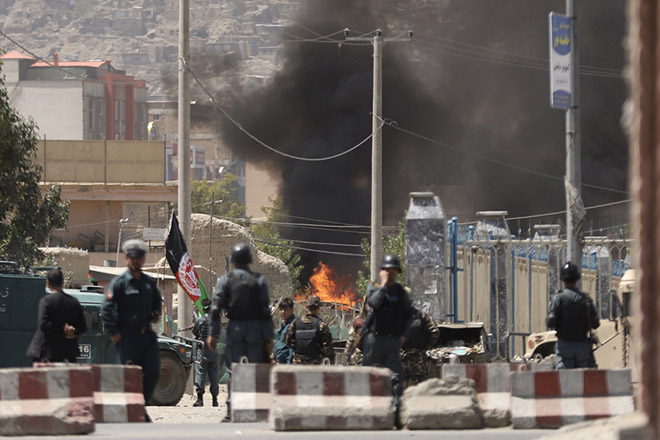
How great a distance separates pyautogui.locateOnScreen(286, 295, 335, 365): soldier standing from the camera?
12.6m

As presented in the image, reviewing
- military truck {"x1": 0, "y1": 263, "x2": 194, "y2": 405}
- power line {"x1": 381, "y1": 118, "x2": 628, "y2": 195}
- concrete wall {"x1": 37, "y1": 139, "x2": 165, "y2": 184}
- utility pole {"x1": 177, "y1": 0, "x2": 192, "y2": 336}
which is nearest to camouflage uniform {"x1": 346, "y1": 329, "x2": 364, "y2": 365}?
military truck {"x1": 0, "y1": 263, "x2": 194, "y2": 405}

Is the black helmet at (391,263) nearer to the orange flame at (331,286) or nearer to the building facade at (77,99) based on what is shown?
the orange flame at (331,286)

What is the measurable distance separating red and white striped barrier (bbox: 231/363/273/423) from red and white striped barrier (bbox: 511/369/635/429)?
1965mm

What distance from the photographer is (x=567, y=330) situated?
11.1 m

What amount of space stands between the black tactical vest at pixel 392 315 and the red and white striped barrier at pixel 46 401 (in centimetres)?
251

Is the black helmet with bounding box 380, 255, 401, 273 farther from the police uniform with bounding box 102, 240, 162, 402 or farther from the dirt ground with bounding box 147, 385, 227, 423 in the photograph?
the dirt ground with bounding box 147, 385, 227, 423

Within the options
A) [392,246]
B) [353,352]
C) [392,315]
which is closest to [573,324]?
[392,315]

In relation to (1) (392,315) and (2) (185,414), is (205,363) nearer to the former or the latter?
(2) (185,414)

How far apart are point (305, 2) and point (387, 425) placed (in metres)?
56.2

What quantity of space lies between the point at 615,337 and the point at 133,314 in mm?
6748

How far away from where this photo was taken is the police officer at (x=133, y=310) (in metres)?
9.95

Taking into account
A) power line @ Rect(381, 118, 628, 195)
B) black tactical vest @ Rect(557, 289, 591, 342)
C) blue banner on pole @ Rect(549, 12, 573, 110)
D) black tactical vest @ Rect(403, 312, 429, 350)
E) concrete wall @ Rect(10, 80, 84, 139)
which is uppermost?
concrete wall @ Rect(10, 80, 84, 139)

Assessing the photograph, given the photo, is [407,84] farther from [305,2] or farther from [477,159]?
[305,2]

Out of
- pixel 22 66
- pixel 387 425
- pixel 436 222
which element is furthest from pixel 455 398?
pixel 22 66
